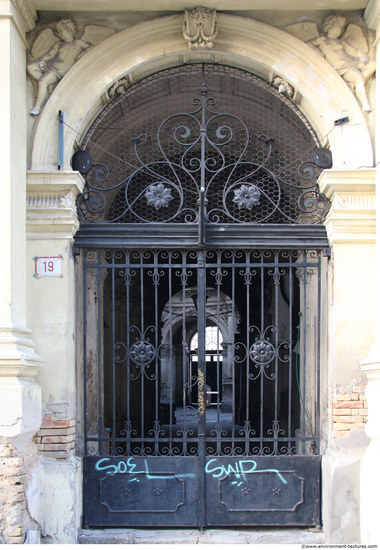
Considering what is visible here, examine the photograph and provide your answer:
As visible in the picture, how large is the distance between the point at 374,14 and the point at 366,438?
13.0 ft

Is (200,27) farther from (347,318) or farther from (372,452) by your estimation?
(372,452)

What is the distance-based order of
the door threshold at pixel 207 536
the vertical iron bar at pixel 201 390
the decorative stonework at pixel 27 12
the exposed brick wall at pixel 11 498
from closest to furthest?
the exposed brick wall at pixel 11 498 → the decorative stonework at pixel 27 12 → the door threshold at pixel 207 536 → the vertical iron bar at pixel 201 390

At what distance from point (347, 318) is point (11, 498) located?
10.9 feet

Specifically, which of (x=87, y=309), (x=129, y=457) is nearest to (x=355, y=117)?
(x=87, y=309)

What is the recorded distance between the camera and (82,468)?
16.0 feet

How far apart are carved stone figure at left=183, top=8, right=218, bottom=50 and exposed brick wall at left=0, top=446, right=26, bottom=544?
4130 millimetres

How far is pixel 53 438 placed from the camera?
466 cm

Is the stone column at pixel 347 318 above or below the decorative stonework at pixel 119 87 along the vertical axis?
below

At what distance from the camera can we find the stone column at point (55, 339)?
4.59 meters

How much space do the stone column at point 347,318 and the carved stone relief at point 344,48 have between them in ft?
2.93

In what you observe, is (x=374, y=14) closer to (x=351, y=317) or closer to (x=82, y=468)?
(x=351, y=317)

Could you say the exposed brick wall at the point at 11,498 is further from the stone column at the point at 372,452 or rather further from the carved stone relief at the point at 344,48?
the carved stone relief at the point at 344,48

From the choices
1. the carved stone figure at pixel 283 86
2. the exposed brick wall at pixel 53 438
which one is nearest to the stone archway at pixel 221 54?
the carved stone figure at pixel 283 86

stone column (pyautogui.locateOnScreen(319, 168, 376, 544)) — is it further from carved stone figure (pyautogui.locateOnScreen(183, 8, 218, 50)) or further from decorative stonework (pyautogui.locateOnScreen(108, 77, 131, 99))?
decorative stonework (pyautogui.locateOnScreen(108, 77, 131, 99))
